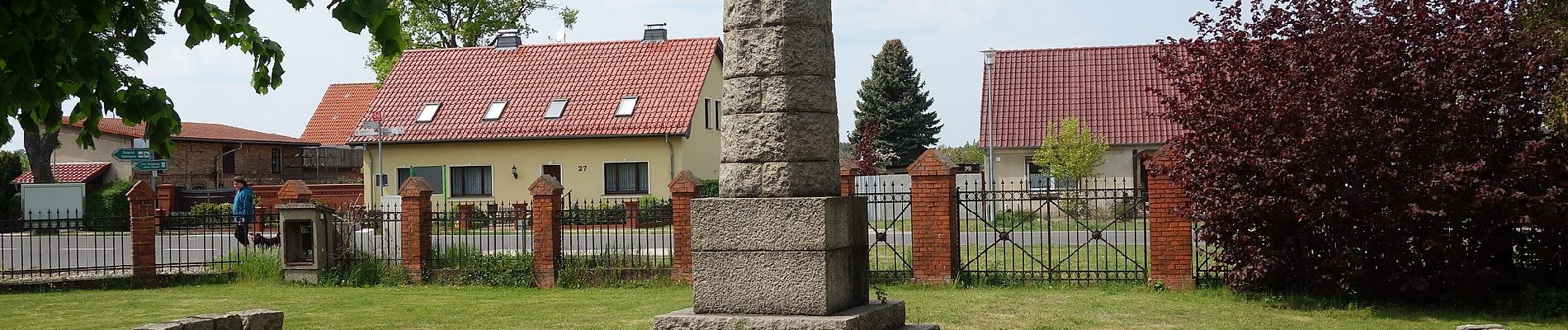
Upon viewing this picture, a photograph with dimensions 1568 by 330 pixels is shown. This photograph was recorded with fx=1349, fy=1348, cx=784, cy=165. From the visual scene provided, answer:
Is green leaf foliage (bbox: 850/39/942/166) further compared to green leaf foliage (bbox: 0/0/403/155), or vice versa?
green leaf foliage (bbox: 850/39/942/166)

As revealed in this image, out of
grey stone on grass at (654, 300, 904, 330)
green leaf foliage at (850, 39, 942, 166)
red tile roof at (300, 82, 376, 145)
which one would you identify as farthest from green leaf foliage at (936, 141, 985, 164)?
grey stone on grass at (654, 300, 904, 330)

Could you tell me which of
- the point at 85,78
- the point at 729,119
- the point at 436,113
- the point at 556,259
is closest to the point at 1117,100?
the point at 436,113

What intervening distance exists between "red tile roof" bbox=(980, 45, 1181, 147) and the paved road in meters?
9.13

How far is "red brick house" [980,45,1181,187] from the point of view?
3484 cm

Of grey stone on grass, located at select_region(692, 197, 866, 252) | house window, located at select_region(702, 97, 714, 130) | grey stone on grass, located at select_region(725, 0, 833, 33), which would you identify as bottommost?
grey stone on grass, located at select_region(692, 197, 866, 252)

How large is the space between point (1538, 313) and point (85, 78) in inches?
475

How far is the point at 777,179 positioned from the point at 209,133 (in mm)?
49640

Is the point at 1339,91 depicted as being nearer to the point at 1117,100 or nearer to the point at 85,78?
the point at 85,78

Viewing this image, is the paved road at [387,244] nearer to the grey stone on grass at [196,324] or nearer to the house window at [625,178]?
the grey stone on grass at [196,324]

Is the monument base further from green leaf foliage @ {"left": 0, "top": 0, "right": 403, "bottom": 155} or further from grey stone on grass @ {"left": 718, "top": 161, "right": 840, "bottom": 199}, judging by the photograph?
green leaf foliage @ {"left": 0, "top": 0, "right": 403, "bottom": 155}

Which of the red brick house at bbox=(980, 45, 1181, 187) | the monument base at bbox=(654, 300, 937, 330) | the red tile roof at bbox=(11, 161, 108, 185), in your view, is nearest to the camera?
the monument base at bbox=(654, 300, 937, 330)

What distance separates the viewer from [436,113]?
37.0 metres

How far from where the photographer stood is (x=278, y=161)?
55.7m

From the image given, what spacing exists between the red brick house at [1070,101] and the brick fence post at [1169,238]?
759 inches
